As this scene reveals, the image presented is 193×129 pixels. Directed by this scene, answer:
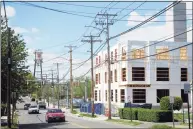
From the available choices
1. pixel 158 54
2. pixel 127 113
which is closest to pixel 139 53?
pixel 158 54

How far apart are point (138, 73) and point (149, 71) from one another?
1710 millimetres

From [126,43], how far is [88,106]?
1280 centimetres

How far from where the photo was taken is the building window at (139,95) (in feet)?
206

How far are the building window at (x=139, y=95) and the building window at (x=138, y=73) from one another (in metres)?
1.83

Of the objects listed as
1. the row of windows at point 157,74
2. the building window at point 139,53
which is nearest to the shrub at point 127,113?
the row of windows at point 157,74

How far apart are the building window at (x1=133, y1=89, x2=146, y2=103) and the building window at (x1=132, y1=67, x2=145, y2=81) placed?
1.83m

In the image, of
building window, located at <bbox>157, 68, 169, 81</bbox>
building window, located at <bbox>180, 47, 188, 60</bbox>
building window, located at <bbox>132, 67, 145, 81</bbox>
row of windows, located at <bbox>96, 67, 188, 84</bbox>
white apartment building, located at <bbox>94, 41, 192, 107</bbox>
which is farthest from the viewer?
building window, located at <bbox>180, 47, 188, 60</bbox>

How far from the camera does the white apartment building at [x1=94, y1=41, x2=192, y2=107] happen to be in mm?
62688

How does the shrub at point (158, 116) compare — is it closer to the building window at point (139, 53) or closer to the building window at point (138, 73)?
the building window at point (138, 73)

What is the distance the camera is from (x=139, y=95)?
63062mm

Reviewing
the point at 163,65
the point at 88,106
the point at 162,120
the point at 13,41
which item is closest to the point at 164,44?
the point at 163,65

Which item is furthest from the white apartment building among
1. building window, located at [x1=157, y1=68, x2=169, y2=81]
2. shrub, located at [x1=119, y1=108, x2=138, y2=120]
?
shrub, located at [x1=119, y1=108, x2=138, y2=120]

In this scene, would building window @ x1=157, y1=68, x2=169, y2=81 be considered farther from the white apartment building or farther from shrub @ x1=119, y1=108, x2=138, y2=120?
shrub @ x1=119, y1=108, x2=138, y2=120

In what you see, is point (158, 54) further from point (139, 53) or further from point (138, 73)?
point (138, 73)
